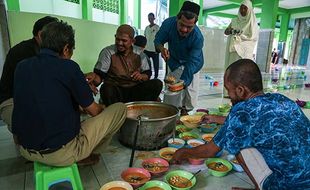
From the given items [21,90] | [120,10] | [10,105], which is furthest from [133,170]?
[120,10]

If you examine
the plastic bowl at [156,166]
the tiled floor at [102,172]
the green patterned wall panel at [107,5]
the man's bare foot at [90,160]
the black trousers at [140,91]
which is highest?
the green patterned wall panel at [107,5]

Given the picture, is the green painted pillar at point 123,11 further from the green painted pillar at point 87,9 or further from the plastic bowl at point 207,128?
the plastic bowl at point 207,128

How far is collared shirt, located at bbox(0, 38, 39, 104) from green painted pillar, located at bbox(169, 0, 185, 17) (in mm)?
5582

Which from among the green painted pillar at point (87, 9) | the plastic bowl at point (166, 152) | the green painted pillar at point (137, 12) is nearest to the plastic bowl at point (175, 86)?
the plastic bowl at point (166, 152)

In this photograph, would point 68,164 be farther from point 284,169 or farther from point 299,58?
point 299,58

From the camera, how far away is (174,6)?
22.6 ft

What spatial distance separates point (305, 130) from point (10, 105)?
192cm

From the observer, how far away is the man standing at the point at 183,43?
260cm

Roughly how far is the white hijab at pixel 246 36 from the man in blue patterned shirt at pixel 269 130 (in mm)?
3024

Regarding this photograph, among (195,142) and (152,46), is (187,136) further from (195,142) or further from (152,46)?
(152,46)

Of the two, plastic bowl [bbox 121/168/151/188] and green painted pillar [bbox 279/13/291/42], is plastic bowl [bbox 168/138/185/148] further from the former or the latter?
green painted pillar [bbox 279/13/291/42]

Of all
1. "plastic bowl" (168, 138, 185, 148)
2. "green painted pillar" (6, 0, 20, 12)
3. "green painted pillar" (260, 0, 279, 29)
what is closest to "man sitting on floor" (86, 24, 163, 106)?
"plastic bowl" (168, 138, 185, 148)

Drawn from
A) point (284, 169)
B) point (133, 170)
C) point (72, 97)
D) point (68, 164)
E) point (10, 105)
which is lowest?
point (133, 170)

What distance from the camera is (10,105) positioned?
1742 millimetres
